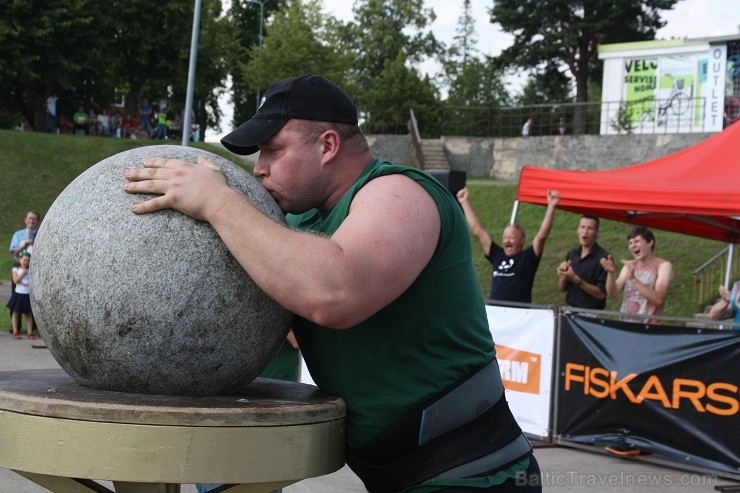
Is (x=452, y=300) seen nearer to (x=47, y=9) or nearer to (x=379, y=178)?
(x=379, y=178)

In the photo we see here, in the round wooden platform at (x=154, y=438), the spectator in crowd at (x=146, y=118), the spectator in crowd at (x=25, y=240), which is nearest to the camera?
the round wooden platform at (x=154, y=438)

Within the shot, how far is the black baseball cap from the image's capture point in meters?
2.84

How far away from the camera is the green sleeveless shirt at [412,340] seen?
2.74m

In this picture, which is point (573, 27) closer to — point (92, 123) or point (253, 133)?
point (92, 123)

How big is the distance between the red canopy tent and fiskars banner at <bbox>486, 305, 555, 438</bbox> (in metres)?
1.89

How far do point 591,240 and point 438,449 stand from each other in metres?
7.95

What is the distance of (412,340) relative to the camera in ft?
9.01

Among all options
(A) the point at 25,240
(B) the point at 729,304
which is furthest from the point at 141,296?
(A) the point at 25,240

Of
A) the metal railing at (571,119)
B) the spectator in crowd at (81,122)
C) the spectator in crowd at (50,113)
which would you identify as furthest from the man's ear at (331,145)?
the spectator in crowd at (81,122)

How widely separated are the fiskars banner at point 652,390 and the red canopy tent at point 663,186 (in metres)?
1.84

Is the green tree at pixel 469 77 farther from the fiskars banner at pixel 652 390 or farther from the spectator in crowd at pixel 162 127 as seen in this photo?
the fiskars banner at pixel 652 390

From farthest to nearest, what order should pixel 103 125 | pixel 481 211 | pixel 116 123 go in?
pixel 116 123
pixel 103 125
pixel 481 211

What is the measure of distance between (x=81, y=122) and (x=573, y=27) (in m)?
25.8

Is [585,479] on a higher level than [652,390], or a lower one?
lower
